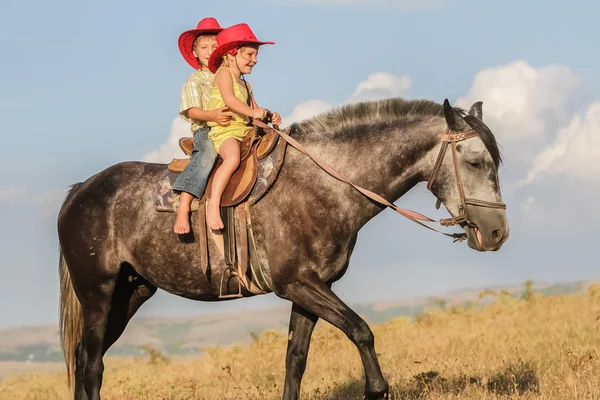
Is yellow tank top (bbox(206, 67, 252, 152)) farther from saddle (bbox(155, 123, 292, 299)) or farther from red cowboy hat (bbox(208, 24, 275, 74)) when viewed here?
red cowboy hat (bbox(208, 24, 275, 74))

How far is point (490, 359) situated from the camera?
10531 millimetres

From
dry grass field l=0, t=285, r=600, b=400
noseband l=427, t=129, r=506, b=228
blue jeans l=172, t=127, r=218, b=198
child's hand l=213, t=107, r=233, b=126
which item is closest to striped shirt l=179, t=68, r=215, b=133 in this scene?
blue jeans l=172, t=127, r=218, b=198

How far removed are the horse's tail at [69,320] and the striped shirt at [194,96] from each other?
1.86m

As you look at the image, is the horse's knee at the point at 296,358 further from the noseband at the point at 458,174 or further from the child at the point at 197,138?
the noseband at the point at 458,174

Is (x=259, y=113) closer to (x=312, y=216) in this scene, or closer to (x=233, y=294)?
(x=312, y=216)

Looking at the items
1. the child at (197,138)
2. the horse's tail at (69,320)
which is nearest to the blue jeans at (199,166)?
the child at (197,138)

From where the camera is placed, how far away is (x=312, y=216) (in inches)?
275

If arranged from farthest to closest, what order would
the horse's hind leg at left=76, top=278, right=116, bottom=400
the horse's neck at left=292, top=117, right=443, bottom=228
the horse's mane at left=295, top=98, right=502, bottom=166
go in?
the horse's hind leg at left=76, top=278, right=116, bottom=400 → the horse's mane at left=295, top=98, right=502, bottom=166 → the horse's neck at left=292, top=117, right=443, bottom=228

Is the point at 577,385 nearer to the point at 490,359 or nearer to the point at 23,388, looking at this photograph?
the point at 490,359

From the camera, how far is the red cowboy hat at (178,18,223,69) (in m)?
8.24

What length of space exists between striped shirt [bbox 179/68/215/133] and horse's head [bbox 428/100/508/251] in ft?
7.30

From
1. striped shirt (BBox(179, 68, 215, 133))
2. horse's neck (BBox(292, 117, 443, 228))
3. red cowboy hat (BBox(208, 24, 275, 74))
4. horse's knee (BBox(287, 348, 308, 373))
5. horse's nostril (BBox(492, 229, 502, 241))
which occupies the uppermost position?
red cowboy hat (BBox(208, 24, 275, 74))

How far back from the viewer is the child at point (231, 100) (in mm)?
7066

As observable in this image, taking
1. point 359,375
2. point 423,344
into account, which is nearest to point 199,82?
point 359,375
